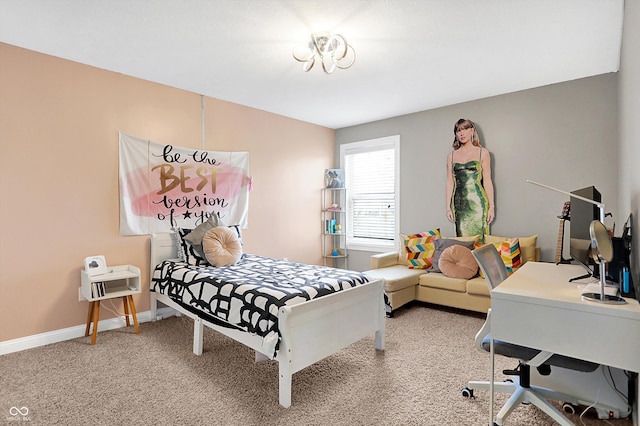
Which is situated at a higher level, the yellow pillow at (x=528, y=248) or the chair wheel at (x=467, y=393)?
the yellow pillow at (x=528, y=248)

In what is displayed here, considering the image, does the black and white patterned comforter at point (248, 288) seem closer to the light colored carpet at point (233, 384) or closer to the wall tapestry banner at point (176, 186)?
the light colored carpet at point (233, 384)

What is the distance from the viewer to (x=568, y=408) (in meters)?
1.94

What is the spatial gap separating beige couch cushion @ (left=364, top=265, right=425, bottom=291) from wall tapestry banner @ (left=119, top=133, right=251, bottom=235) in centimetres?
179

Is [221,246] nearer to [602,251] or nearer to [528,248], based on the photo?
[602,251]

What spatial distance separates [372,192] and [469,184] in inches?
58.1

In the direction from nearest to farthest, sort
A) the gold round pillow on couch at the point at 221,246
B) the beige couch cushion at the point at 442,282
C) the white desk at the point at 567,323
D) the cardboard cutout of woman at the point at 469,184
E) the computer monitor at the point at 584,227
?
the white desk at the point at 567,323 → the computer monitor at the point at 584,227 → the gold round pillow on couch at the point at 221,246 → the beige couch cushion at the point at 442,282 → the cardboard cutout of woman at the point at 469,184

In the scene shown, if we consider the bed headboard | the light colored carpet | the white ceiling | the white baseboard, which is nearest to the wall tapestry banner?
the bed headboard

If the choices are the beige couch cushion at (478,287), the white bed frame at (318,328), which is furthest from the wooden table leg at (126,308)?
the beige couch cushion at (478,287)

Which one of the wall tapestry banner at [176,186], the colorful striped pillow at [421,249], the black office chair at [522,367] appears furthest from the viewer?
the colorful striped pillow at [421,249]

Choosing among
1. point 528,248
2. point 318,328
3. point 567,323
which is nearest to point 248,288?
point 318,328

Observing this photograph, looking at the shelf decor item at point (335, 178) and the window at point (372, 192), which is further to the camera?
the shelf decor item at point (335, 178)

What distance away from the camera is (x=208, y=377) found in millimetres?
2361

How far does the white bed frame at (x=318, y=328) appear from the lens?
2053 millimetres

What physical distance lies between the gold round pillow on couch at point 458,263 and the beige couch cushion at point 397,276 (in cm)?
32
